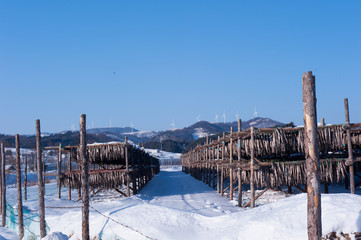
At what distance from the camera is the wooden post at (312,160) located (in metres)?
6.88

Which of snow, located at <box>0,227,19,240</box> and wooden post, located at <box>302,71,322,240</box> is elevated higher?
wooden post, located at <box>302,71,322,240</box>

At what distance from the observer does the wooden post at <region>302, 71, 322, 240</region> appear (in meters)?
6.88

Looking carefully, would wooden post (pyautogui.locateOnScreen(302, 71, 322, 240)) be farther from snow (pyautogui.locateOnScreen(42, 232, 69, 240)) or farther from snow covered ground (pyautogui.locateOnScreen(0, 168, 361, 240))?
snow (pyautogui.locateOnScreen(42, 232, 69, 240))

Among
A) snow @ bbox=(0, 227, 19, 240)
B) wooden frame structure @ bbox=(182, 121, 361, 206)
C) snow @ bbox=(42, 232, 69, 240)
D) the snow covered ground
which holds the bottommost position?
snow @ bbox=(0, 227, 19, 240)

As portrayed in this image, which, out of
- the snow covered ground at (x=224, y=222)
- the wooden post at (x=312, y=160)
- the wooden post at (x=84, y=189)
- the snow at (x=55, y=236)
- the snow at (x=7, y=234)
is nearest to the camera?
the wooden post at (x=312, y=160)

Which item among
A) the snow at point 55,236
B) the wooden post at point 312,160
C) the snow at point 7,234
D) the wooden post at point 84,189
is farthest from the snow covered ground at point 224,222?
the snow at point 7,234

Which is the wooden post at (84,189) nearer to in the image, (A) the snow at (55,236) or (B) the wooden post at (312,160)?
(A) the snow at (55,236)

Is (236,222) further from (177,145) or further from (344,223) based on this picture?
(177,145)

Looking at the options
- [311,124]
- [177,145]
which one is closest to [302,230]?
[311,124]

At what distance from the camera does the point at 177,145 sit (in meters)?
137

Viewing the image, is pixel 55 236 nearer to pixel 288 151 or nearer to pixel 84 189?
pixel 84 189

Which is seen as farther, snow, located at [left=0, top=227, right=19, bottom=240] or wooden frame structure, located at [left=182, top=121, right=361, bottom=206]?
snow, located at [left=0, top=227, right=19, bottom=240]

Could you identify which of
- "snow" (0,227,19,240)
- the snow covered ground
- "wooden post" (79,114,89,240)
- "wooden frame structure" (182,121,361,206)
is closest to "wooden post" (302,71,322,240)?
the snow covered ground

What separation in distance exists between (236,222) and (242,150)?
28.1 ft
